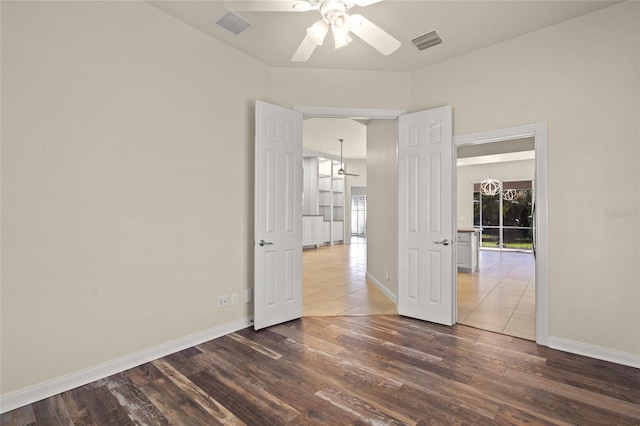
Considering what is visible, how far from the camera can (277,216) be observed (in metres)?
3.57

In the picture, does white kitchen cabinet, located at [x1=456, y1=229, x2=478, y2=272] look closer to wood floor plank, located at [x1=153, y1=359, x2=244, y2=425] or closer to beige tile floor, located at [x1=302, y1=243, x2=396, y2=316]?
beige tile floor, located at [x1=302, y1=243, x2=396, y2=316]

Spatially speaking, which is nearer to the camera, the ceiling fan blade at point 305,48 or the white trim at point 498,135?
the ceiling fan blade at point 305,48

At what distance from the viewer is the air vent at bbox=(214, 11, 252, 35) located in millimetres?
2836

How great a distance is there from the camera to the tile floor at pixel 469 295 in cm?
369

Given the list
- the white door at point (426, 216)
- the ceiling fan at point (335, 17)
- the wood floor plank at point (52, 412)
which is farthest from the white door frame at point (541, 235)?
the wood floor plank at point (52, 412)

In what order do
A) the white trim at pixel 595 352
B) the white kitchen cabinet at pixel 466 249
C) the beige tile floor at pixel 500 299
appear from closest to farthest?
the white trim at pixel 595 352, the beige tile floor at pixel 500 299, the white kitchen cabinet at pixel 466 249

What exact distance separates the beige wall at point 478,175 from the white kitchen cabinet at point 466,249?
473cm

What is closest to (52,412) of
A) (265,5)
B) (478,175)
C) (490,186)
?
(265,5)

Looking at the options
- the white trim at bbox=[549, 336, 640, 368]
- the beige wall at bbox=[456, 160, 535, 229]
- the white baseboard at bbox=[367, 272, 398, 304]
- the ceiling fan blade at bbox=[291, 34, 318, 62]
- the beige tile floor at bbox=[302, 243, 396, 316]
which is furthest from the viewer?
the beige wall at bbox=[456, 160, 535, 229]

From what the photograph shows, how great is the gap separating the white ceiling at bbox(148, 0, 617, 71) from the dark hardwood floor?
299cm

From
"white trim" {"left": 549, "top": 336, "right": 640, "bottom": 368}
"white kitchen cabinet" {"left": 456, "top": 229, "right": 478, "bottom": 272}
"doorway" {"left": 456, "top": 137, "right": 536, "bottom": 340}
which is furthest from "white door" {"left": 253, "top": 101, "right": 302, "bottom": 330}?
"white kitchen cabinet" {"left": 456, "top": 229, "right": 478, "bottom": 272}

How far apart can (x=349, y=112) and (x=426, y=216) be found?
1552mm

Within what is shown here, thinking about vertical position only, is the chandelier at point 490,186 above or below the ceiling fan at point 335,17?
below

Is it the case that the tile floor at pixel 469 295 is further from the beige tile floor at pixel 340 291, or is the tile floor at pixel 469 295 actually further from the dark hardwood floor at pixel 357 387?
the dark hardwood floor at pixel 357 387
